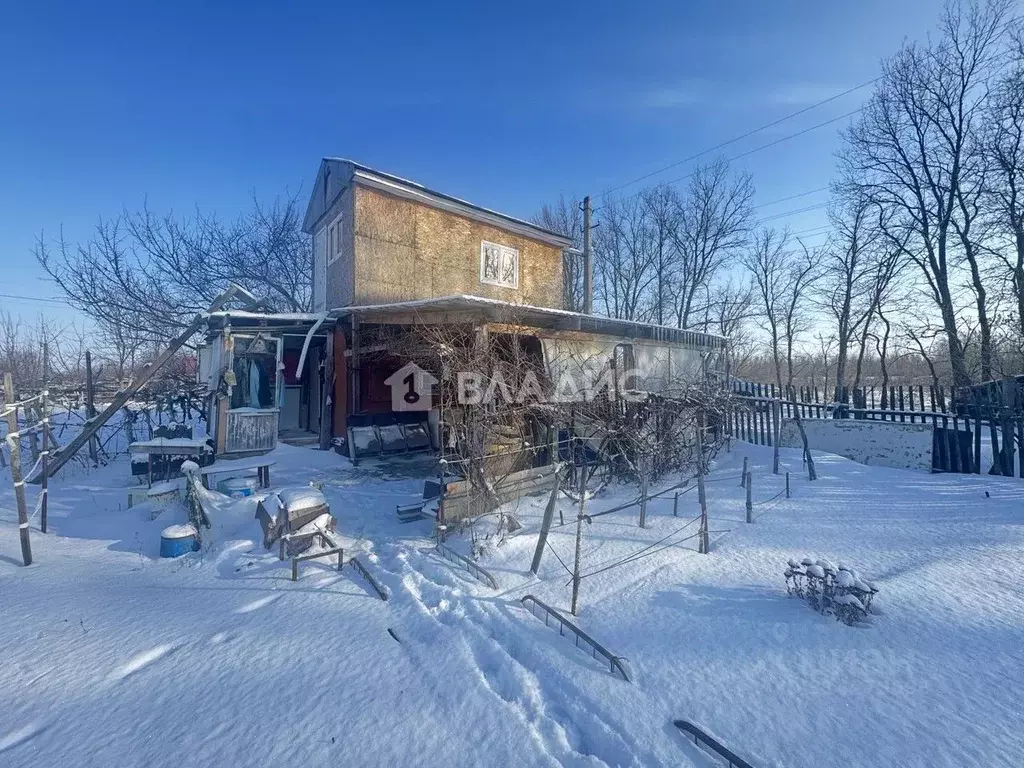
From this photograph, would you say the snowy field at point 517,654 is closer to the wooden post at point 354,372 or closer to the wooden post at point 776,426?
the wooden post at point 776,426

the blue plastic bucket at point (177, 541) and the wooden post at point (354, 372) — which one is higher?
the wooden post at point (354, 372)

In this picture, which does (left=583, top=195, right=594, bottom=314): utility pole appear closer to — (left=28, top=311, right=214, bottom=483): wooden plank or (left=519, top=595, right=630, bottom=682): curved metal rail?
(left=28, top=311, right=214, bottom=483): wooden plank

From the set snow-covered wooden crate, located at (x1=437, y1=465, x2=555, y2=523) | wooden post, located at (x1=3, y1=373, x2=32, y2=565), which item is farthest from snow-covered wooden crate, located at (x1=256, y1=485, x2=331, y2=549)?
wooden post, located at (x1=3, y1=373, x2=32, y2=565)

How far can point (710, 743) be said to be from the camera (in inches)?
89.3

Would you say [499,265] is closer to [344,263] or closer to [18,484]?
[344,263]

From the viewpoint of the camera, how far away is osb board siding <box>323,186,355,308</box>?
1162 cm

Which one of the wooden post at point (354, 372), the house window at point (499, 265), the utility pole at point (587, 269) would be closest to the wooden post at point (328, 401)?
the wooden post at point (354, 372)

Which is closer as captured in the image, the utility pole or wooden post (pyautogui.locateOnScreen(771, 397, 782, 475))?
wooden post (pyautogui.locateOnScreen(771, 397, 782, 475))

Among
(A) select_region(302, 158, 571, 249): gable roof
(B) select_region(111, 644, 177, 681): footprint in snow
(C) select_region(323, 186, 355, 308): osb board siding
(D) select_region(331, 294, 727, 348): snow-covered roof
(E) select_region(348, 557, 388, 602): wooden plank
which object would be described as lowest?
(B) select_region(111, 644, 177, 681): footprint in snow

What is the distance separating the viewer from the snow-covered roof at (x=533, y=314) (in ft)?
25.3

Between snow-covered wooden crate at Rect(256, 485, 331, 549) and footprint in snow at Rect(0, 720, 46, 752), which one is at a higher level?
snow-covered wooden crate at Rect(256, 485, 331, 549)

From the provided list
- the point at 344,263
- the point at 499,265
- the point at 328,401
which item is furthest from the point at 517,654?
the point at 499,265

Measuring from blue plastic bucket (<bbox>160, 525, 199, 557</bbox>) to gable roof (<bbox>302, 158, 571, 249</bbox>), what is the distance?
29.9 ft

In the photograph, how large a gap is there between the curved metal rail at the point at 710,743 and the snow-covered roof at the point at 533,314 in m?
6.00
